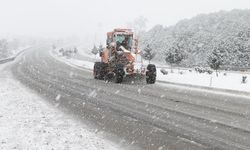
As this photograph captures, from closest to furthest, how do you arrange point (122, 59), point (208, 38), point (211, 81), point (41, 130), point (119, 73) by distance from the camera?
point (41, 130) → point (119, 73) → point (122, 59) → point (211, 81) → point (208, 38)

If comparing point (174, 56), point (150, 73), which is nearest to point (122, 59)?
point (150, 73)

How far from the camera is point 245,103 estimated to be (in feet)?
54.1

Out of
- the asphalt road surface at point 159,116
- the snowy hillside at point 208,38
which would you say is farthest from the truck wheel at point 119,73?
→ the snowy hillside at point 208,38

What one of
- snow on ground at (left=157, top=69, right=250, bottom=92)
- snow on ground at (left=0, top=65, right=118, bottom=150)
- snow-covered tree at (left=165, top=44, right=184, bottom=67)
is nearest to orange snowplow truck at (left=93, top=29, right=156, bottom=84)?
snow on ground at (left=157, top=69, right=250, bottom=92)

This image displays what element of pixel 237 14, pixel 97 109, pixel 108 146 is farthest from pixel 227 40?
pixel 108 146

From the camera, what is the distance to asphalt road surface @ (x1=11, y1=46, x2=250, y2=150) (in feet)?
31.9

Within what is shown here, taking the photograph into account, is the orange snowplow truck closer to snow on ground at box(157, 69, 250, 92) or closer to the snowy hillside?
snow on ground at box(157, 69, 250, 92)

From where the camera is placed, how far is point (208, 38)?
242 feet

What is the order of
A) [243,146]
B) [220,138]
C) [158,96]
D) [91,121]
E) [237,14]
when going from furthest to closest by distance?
1. [237,14]
2. [158,96]
3. [91,121]
4. [220,138]
5. [243,146]

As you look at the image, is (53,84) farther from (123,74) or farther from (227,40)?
(227,40)

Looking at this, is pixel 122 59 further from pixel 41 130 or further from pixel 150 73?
pixel 41 130

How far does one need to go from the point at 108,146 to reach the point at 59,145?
1184 millimetres

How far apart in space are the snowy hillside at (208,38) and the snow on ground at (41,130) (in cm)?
4272

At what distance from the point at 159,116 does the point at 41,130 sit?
4067mm
